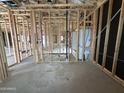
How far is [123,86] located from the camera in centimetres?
258

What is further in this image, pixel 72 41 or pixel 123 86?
pixel 72 41

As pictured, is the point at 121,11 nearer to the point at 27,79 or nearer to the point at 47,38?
the point at 27,79

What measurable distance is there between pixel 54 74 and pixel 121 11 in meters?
2.66

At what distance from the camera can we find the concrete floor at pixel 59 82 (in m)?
2.47

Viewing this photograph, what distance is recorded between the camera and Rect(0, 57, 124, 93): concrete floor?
2475 millimetres

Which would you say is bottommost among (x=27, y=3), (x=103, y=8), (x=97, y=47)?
(x=97, y=47)

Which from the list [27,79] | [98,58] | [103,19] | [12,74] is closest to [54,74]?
[27,79]

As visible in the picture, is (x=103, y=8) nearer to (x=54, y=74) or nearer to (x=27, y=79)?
(x=54, y=74)

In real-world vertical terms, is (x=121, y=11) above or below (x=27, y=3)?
below

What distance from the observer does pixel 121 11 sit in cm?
256

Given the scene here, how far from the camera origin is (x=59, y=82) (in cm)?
283

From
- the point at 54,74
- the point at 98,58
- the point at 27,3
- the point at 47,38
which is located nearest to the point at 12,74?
the point at 54,74

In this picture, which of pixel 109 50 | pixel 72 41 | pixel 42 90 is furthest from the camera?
pixel 72 41

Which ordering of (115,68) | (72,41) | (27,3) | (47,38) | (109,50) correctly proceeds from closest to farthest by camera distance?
(115,68)
(109,50)
(27,3)
(72,41)
(47,38)
